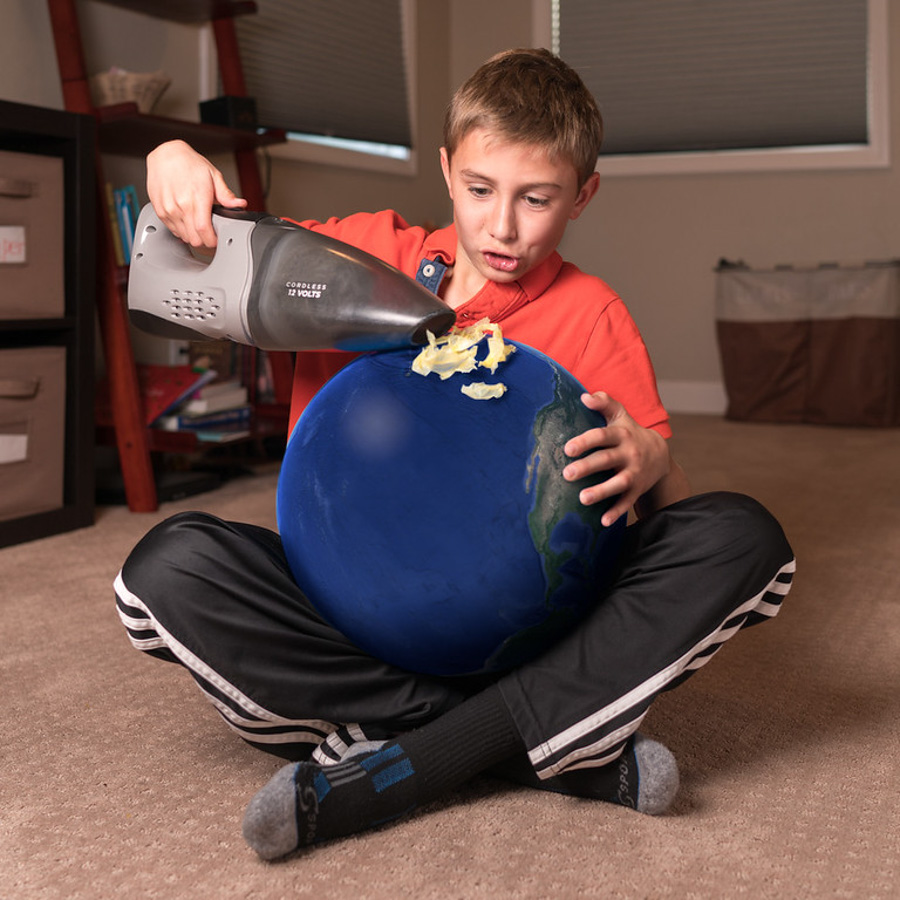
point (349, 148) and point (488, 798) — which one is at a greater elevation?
point (349, 148)

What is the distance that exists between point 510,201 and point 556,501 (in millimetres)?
413

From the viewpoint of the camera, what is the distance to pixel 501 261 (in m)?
1.21

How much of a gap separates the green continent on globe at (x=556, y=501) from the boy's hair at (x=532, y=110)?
38 centimetres

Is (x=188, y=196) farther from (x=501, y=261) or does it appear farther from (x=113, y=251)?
(x=113, y=251)

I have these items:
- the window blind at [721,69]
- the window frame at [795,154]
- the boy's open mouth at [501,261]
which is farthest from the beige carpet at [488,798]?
the window blind at [721,69]

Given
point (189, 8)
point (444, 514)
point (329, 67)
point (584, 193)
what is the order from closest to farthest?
point (444, 514)
point (584, 193)
point (189, 8)
point (329, 67)

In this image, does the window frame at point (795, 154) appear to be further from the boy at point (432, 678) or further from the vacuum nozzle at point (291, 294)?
the vacuum nozzle at point (291, 294)

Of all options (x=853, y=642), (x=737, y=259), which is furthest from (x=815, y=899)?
(x=737, y=259)

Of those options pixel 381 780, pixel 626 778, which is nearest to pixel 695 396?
pixel 626 778

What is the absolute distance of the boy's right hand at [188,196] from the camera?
1.08m

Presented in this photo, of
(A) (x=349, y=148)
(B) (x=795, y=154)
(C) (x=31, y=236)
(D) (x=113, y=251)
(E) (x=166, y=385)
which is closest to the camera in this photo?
(C) (x=31, y=236)

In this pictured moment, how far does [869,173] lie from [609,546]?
383 centimetres

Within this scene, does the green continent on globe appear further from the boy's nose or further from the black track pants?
the boy's nose

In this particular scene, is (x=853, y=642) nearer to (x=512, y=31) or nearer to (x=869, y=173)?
(x=869, y=173)
